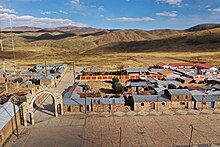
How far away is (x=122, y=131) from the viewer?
1506 inches

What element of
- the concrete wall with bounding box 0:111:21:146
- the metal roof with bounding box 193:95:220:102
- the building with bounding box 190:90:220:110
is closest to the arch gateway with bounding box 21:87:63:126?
the concrete wall with bounding box 0:111:21:146

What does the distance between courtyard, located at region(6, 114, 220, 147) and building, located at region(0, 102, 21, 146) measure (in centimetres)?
126

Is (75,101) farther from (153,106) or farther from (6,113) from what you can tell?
(153,106)

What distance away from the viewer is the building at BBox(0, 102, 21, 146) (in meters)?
34.8

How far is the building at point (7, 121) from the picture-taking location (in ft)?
114

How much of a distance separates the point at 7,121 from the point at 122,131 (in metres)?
15.6

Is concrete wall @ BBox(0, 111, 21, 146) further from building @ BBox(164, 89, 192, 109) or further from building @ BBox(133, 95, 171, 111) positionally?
building @ BBox(164, 89, 192, 109)

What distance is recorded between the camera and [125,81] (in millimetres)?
75062

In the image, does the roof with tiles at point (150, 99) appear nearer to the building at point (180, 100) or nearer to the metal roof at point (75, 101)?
the building at point (180, 100)

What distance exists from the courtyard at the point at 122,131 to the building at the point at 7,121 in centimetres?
126

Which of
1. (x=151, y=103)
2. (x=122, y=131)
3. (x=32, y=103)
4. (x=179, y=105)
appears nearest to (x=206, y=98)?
(x=179, y=105)

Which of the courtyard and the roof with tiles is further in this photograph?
the roof with tiles

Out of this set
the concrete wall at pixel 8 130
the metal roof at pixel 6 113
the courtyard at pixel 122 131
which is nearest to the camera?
the concrete wall at pixel 8 130

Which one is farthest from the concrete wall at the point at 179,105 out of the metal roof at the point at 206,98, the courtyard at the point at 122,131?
the courtyard at the point at 122,131
